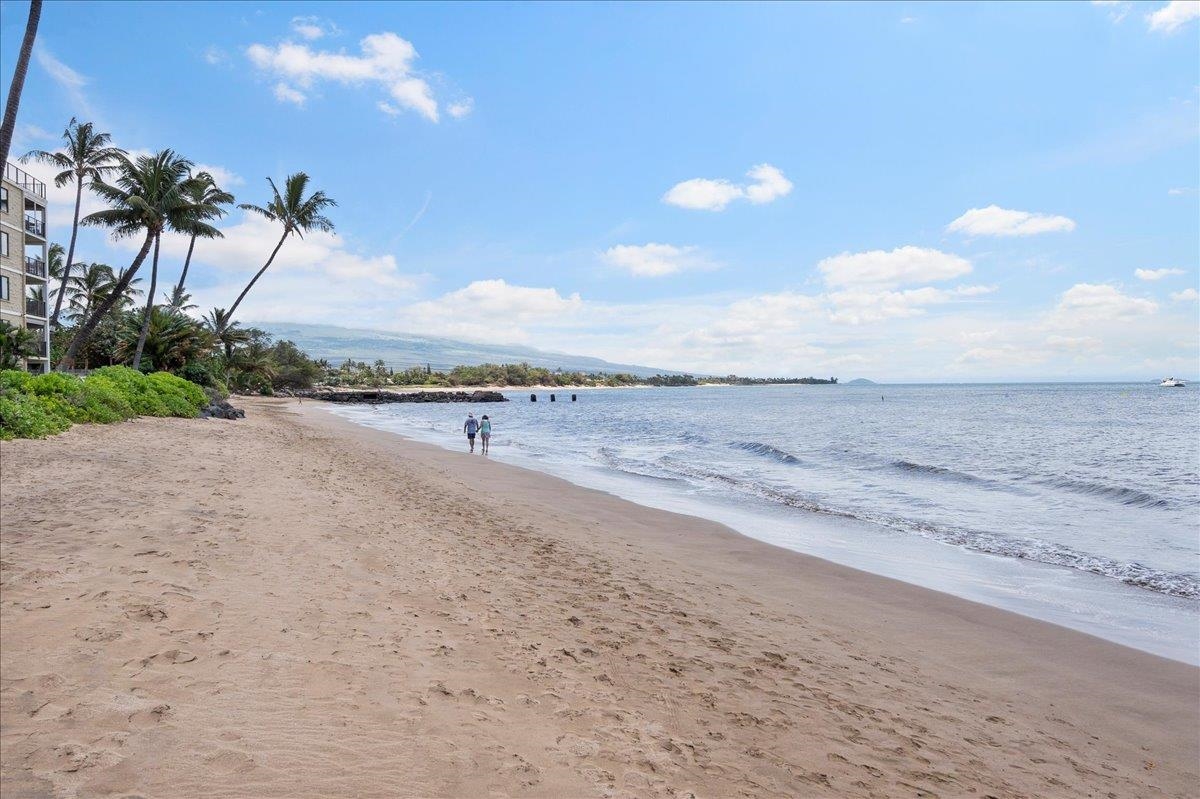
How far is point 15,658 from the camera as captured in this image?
4.04m

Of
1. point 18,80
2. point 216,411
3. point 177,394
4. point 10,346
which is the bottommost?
point 216,411

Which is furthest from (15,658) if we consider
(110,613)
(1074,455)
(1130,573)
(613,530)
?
(1074,455)

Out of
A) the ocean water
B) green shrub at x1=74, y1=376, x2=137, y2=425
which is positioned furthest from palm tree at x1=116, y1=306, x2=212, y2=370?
the ocean water

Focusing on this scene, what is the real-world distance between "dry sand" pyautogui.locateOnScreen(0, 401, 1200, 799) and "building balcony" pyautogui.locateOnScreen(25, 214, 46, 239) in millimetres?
40782

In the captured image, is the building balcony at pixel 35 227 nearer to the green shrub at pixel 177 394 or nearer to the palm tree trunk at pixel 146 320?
the palm tree trunk at pixel 146 320

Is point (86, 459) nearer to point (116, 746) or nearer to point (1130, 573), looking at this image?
point (116, 746)

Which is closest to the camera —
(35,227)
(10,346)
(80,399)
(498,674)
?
(498,674)

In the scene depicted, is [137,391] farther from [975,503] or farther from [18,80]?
[975,503]

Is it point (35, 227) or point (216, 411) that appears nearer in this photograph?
point (216, 411)

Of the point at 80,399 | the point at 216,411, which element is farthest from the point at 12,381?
the point at 216,411

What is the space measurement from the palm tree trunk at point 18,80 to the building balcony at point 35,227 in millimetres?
27849

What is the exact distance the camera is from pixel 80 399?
17.2m

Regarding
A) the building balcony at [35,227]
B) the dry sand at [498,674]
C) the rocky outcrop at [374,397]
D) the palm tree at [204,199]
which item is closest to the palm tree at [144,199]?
the palm tree at [204,199]

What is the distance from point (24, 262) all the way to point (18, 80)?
26.9 m
